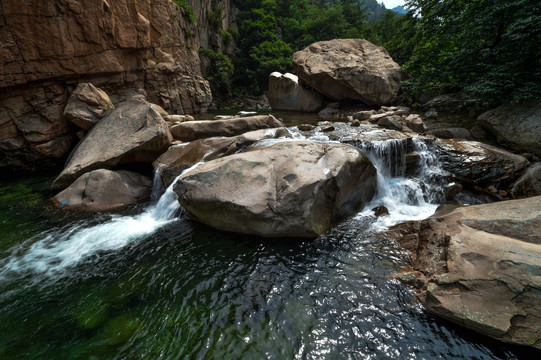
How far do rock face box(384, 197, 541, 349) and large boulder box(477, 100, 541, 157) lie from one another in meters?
3.90

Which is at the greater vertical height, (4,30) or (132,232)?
(4,30)

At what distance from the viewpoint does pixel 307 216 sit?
13.8ft

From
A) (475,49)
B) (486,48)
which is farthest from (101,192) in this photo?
(486,48)

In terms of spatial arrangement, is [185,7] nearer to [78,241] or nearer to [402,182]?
[78,241]

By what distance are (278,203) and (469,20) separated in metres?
10.00

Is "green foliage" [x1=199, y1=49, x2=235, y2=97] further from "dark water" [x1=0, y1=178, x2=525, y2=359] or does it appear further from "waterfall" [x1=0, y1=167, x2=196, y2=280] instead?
"dark water" [x1=0, y1=178, x2=525, y2=359]

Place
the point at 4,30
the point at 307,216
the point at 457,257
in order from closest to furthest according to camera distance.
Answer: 1. the point at 457,257
2. the point at 307,216
3. the point at 4,30

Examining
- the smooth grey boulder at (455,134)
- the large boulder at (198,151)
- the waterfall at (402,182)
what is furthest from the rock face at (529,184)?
the large boulder at (198,151)

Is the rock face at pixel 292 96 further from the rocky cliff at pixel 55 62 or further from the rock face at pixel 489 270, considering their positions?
the rock face at pixel 489 270

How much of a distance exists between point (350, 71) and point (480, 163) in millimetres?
11457

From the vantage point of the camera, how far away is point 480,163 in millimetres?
6109

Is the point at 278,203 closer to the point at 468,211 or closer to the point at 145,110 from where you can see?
the point at 468,211

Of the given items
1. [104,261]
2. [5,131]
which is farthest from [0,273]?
[5,131]

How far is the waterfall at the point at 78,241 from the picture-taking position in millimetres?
3941
